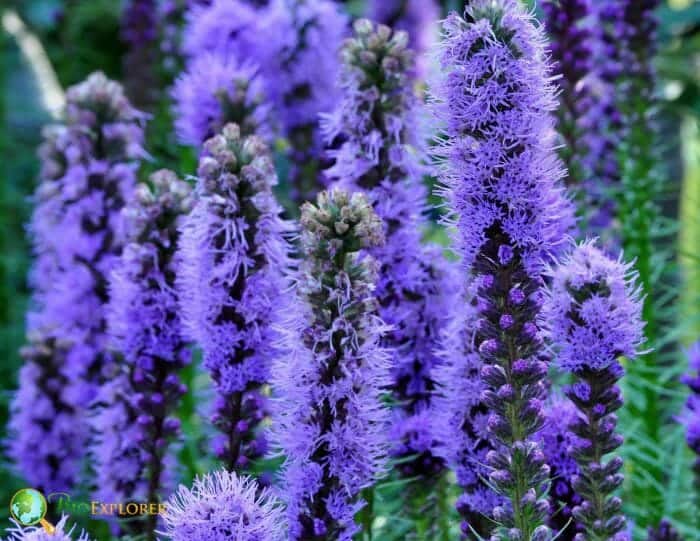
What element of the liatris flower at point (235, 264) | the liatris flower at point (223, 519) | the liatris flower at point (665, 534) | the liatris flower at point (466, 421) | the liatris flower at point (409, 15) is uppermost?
the liatris flower at point (409, 15)

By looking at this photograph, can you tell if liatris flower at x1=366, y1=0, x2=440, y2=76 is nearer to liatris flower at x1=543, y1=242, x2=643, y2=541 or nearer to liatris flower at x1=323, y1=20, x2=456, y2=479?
liatris flower at x1=323, y1=20, x2=456, y2=479

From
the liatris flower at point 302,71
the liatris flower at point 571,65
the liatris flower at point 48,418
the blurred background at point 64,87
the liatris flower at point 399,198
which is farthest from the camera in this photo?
the blurred background at point 64,87

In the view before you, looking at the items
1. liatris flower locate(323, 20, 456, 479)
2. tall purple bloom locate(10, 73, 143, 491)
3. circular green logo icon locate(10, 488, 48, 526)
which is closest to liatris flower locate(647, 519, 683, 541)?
liatris flower locate(323, 20, 456, 479)

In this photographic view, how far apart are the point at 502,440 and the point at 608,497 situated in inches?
9.0

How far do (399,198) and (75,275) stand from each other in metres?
1.08

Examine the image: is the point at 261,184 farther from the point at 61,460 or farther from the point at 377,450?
the point at 61,460

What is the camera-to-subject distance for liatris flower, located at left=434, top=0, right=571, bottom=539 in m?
1.87

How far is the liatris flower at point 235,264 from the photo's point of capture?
2.28m

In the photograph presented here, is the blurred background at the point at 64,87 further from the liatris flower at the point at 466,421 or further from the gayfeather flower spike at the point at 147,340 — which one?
the liatris flower at the point at 466,421

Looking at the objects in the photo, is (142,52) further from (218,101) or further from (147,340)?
(147,340)

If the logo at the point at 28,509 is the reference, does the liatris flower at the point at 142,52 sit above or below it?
above

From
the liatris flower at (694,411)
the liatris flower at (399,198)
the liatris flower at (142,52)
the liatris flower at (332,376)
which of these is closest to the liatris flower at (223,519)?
the liatris flower at (332,376)

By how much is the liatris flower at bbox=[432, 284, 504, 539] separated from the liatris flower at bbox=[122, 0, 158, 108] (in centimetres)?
262

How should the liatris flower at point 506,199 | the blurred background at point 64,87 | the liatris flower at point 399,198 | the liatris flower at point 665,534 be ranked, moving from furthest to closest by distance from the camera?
the blurred background at point 64,87, the liatris flower at point 399,198, the liatris flower at point 665,534, the liatris flower at point 506,199
